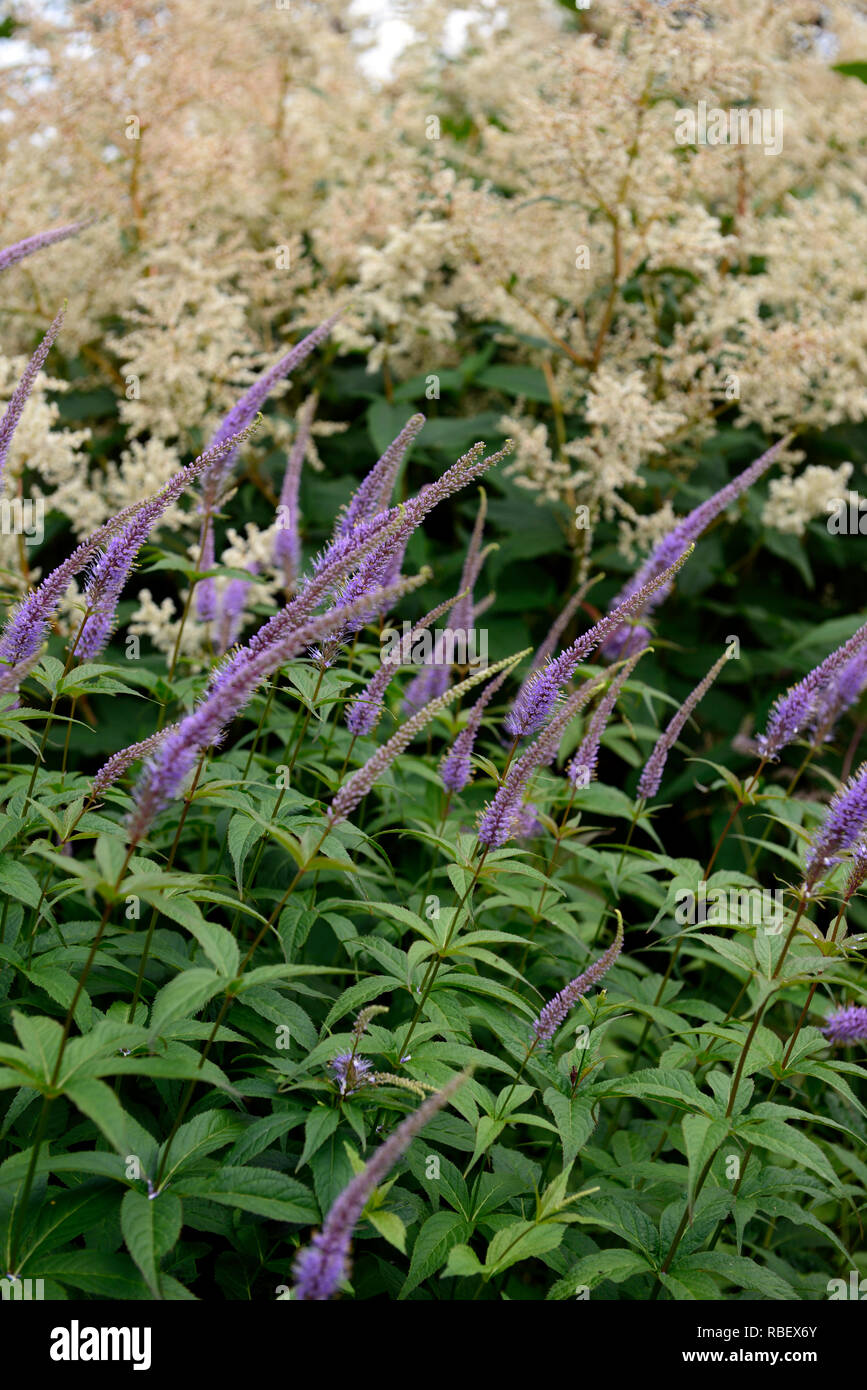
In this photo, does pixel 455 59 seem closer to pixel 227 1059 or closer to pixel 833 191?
pixel 833 191

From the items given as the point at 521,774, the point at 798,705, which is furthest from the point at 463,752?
the point at 798,705

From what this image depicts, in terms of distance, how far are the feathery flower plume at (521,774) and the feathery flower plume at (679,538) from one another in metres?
0.85

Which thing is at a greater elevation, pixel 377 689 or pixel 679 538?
pixel 679 538

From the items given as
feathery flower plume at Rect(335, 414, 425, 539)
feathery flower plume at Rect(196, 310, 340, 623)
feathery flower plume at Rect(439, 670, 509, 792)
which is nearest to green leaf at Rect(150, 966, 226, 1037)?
feathery flower plume at Rect(439, 670, 509, 792)

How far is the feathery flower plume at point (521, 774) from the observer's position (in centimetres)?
248

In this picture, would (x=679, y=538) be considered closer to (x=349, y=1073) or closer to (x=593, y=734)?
(x=593, y=734)

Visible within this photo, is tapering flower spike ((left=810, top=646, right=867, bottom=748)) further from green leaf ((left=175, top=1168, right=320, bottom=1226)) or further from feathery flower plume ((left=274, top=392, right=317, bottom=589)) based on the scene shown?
green leaf ((left=175, top=1168, right=320, bottom=1226))

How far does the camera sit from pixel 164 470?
17.1 ft

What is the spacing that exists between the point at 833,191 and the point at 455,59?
10.9 ft

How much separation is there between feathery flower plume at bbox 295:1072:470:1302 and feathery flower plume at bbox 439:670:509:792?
141 centimetres

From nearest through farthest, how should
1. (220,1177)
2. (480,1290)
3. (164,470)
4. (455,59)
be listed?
(220,1177), (480,1290), (164,470), (455,59)

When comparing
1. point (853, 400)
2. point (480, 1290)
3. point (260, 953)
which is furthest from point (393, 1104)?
point (853, 400)

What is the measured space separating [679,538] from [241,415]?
1652 mm

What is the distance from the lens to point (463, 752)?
3.14 m
